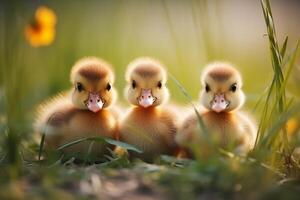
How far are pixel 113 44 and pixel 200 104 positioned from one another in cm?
290

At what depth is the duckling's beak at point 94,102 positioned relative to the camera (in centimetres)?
345

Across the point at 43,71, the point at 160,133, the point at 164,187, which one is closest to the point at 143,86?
the point at 160,133

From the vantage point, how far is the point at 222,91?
3494mm

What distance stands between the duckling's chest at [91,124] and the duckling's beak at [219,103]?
1.75 feet

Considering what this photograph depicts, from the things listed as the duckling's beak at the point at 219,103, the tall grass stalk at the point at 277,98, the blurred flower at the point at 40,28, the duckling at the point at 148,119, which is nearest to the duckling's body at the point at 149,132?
the duckling at the point at 148,119

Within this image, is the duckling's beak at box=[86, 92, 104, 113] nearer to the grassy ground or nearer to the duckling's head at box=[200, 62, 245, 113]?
the grassy ground

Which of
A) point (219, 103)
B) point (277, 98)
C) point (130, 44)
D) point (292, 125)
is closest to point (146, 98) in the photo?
point (219, 103)

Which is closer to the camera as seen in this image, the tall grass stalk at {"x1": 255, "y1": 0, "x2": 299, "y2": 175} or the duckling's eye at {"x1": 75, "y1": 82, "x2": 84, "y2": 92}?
the tall grass stalk at {"x1": 255, "y1": 0, "x2": 299, "y2": 175}

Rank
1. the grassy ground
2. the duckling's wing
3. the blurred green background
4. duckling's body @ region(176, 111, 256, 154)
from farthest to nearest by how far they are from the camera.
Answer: the blurred green background, the duckling's wing, duckling's body @ region(176, 111, 256, 154), the grassy ground

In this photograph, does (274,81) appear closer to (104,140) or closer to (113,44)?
(104,140)

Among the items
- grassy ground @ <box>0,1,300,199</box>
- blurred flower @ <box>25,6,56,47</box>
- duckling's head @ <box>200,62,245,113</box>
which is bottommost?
grassy ground @ <box>0,1,300,199</box>

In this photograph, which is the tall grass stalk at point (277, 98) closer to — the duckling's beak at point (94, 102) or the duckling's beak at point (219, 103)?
the duckling's beak at point (219, 103)

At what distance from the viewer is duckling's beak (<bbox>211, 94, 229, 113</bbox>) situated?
11.3ft

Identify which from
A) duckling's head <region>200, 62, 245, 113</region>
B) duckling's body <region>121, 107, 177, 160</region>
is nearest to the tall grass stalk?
duckling's head <region>200, 62, 245, 113</region>
